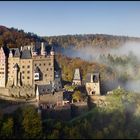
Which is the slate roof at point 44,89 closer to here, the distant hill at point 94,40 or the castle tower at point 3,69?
the castle tower at point 3,69

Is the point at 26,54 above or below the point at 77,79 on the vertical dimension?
above

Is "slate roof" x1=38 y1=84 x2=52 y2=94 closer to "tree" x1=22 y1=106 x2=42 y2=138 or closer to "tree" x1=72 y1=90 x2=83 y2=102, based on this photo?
"tree" x1=72 y1=90 x2=83 y2=102

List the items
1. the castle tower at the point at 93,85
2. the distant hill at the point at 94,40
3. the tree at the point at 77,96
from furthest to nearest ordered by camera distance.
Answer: the distant hill at the point at 94,40
the castle tower at the point at 93,85
the tree at the point at 77,96

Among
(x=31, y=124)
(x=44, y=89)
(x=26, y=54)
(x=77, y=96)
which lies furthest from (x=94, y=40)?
(x=31, y=124)

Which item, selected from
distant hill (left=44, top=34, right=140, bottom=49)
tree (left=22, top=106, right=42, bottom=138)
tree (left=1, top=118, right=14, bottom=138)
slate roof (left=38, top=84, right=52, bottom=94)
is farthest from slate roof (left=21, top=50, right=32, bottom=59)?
distant hill (left=44, top=34, right=140, bottom=49)

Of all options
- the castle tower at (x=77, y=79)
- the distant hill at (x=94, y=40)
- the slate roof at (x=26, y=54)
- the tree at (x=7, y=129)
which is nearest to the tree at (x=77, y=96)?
the castle tower at (x=77, y=79)

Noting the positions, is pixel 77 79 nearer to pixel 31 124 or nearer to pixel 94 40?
pixel 31 124
